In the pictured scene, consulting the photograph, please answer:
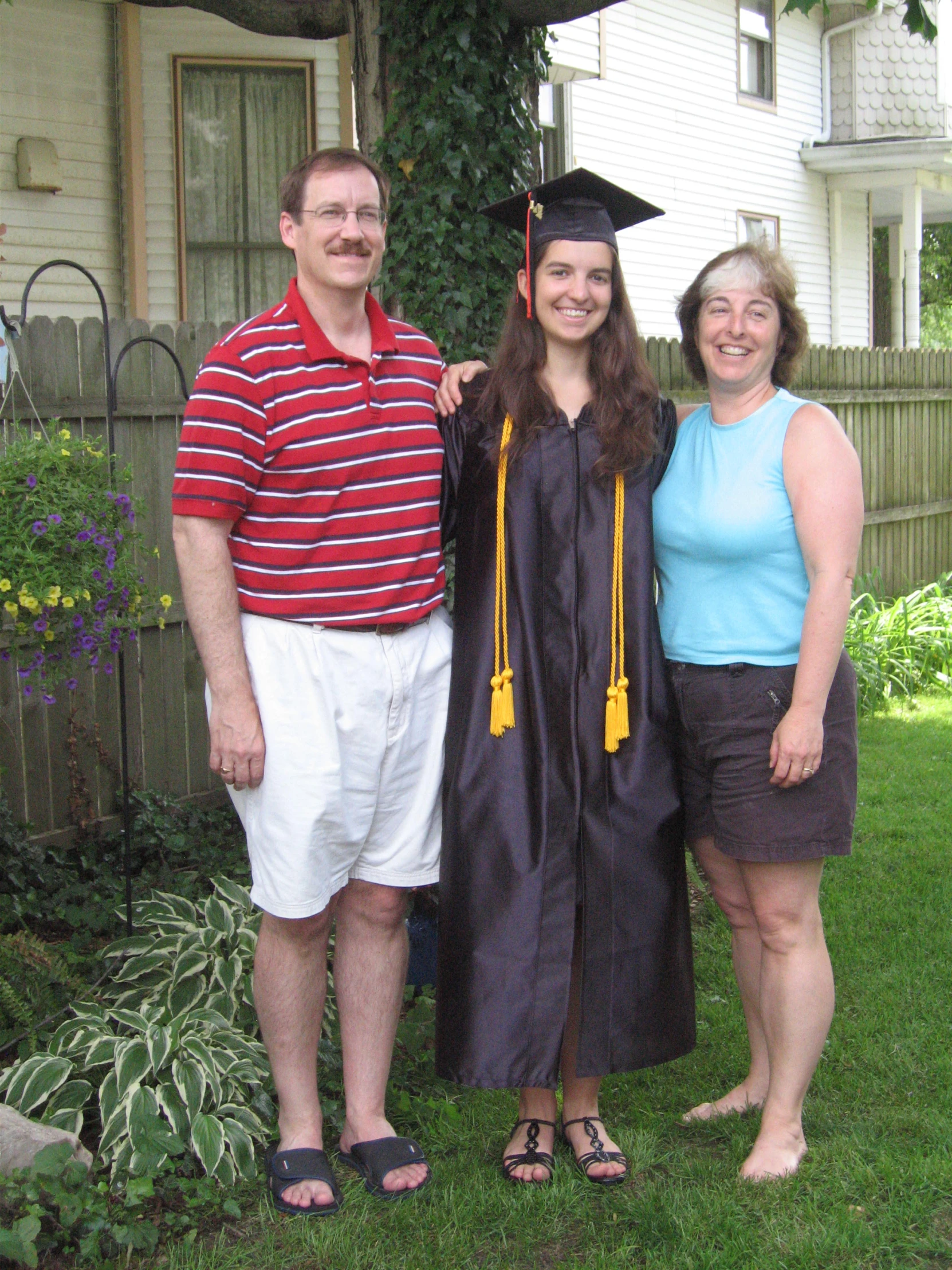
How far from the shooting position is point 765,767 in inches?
114

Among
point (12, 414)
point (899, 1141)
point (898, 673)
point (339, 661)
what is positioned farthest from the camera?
point (898, 673)

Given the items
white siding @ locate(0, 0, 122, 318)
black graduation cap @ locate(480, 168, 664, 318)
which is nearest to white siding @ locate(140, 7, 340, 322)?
white siding @ locate(0, 0, 122, 318)

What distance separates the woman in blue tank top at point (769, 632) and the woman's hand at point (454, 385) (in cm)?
51

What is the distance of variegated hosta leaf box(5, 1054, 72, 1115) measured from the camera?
308cm

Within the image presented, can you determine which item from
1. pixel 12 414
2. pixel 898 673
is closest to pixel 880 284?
pixel 898 673

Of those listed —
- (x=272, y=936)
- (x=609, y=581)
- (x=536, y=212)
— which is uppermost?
(x=536, y=212)

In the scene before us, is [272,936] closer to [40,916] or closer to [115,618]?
[115,618]

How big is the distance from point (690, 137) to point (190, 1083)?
41.9ft

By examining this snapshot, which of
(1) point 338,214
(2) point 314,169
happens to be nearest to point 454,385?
(1) point 338,214

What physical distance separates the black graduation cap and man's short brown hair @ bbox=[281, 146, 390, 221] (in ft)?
1.12

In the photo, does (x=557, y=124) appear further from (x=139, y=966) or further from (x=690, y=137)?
(x=139, y=966)

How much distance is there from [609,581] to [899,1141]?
152 centimetres

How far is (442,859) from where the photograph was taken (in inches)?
119

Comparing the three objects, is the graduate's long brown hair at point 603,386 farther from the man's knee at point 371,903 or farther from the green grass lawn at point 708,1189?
the green grass lawn at point 708,1189
